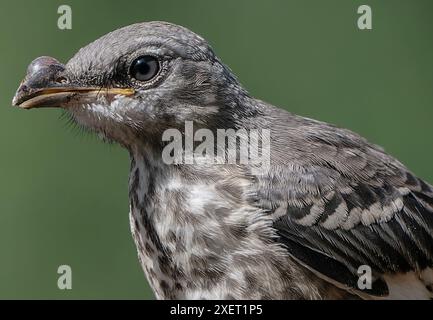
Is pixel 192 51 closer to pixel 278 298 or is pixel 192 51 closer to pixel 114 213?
pixel 278 298

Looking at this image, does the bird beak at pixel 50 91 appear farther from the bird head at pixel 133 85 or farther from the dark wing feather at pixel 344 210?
the dark wing feather at pixel 344 210

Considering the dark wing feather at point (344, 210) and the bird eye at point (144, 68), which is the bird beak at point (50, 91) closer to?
the bird eye at point (144, 68)

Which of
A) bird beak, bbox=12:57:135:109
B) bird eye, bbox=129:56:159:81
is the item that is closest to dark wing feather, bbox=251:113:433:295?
bird eye, bbox=129:56:159:81

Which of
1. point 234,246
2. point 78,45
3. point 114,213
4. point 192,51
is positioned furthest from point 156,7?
point 234,246

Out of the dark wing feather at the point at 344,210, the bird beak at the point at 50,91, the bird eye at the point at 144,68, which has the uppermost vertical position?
the bird eye at the point at 144,68

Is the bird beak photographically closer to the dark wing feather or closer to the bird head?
the bird head

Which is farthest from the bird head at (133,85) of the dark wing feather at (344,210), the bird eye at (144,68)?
the dark wing feather at (344,210)

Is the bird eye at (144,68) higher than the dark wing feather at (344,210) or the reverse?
higher
